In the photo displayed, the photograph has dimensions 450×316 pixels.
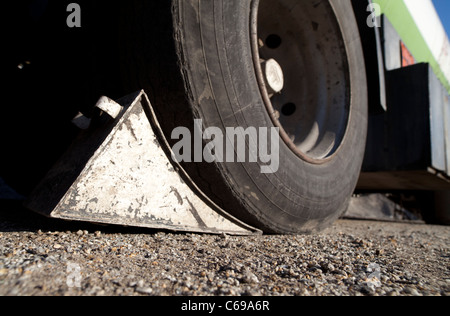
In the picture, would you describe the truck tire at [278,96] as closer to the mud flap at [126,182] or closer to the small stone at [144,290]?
the mud flap at [126,182]

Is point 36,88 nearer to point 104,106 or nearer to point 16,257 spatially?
point 104,106

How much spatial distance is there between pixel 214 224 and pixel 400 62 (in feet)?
7.52

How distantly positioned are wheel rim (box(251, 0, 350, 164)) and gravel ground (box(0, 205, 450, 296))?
0.62 metres

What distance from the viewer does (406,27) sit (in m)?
2.57

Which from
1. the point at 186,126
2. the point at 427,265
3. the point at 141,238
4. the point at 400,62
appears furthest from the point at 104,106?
the point at 400,62

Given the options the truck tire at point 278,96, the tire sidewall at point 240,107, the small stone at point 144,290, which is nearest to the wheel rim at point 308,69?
the truck tire at point 278,96

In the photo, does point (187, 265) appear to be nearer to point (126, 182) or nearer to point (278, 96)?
point (126, 182)

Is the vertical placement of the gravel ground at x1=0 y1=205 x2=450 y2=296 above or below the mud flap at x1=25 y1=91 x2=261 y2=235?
below

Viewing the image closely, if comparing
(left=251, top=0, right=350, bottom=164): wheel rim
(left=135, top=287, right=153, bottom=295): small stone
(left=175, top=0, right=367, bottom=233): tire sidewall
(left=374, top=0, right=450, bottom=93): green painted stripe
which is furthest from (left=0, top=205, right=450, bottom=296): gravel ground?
(left=374, top=0, right=450, bottom=93): green painted stripe

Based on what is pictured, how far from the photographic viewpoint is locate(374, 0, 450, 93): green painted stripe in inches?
90.8

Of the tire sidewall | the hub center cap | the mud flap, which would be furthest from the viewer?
the hub center cap

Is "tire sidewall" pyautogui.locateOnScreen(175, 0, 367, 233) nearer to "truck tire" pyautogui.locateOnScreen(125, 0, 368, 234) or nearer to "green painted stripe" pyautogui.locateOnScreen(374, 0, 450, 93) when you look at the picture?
"truck tire" pyautogui.locateOnScreen(125, 0, 368, 234)

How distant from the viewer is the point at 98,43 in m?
1.06

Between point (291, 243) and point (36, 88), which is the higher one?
point (36, 88)
